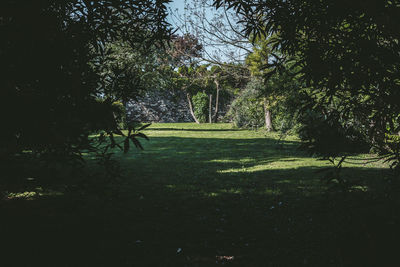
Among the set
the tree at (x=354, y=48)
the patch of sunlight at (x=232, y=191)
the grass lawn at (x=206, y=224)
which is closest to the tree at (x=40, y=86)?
the grass lawn at (x=206, y=224)

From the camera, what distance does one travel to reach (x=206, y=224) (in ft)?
16.3

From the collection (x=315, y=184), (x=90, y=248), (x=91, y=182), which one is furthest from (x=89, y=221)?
Answer: (x=315, y=184)

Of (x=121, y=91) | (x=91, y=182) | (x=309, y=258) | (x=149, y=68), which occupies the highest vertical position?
(x=149, y=68)

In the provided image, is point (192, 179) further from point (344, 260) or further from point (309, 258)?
point (344, 260)

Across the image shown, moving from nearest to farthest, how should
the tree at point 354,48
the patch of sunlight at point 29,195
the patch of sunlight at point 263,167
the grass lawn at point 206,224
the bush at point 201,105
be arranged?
the tree at point 354,48, the grass lawn at point 206,224, the patch of sunlight at point 29,195, the patch of sunlight at point 263,167, the bush at point 201,105

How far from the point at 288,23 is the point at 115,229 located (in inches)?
155

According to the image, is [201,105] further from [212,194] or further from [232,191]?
[212,194]

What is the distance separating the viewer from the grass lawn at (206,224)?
3664 mm

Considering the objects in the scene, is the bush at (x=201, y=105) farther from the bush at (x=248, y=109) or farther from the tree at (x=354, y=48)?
the tree at (x=354, y=48)

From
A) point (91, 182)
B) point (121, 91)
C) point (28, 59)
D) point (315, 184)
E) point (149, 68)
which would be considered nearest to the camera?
point (28, 59)

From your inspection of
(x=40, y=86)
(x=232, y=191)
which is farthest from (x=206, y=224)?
(x=40, y=86)

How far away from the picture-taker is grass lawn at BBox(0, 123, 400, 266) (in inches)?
144

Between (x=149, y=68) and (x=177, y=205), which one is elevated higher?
(x=149, y=68)

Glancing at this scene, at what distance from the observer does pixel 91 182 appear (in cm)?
317
